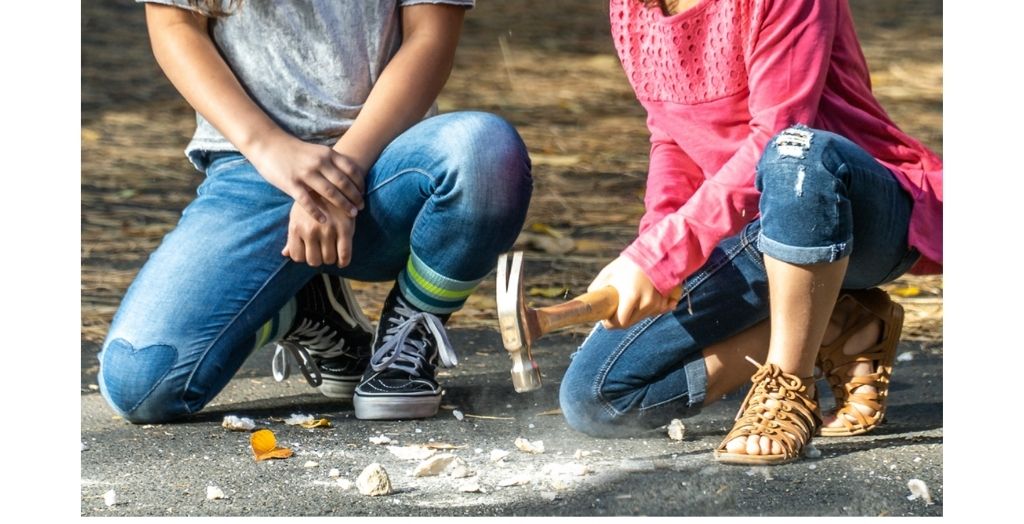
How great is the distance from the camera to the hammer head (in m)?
1.96

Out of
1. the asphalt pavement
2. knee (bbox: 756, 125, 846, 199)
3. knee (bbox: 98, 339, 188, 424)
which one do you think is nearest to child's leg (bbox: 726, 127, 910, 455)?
Answer: knee (bbox: 756, 125, 846, 199)

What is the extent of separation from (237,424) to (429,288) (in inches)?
16.3

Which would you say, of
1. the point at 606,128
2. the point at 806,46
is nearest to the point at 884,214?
the point at 806,46

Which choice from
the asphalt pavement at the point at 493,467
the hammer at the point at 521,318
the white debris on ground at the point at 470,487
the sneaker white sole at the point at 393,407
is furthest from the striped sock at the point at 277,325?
the hammer at the point at 521,318

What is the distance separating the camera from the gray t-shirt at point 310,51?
8.65 ft

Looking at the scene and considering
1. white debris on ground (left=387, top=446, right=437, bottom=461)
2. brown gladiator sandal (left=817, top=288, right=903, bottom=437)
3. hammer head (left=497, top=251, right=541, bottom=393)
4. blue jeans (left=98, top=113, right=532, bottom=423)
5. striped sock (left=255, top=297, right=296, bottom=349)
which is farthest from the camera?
striped sock (left=255, top=297, right=296, bottom=349)

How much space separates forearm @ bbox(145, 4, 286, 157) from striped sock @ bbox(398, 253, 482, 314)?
35cm

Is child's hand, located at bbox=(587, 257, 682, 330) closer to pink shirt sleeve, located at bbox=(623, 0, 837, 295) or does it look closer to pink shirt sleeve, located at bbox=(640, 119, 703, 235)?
pink shirt sleeve, located at bbox=(623, 0, 837, 295)

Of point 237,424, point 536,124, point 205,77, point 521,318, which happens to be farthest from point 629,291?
point 536,124

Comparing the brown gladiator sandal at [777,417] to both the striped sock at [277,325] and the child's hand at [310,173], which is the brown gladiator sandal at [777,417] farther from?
the striped sock at [277,325]

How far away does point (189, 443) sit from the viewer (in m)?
2.44

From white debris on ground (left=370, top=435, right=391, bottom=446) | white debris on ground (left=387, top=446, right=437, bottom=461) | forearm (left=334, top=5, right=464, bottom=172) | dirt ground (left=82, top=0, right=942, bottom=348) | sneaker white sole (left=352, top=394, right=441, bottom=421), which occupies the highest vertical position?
forearm (left=334, top=5, right=464, bottom=172)

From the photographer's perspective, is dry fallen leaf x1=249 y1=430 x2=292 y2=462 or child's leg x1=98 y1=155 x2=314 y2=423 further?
child's leg x1=98 y1=155 x2=314 y2=423

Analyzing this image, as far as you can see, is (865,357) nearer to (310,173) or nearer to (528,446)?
(528,446)
